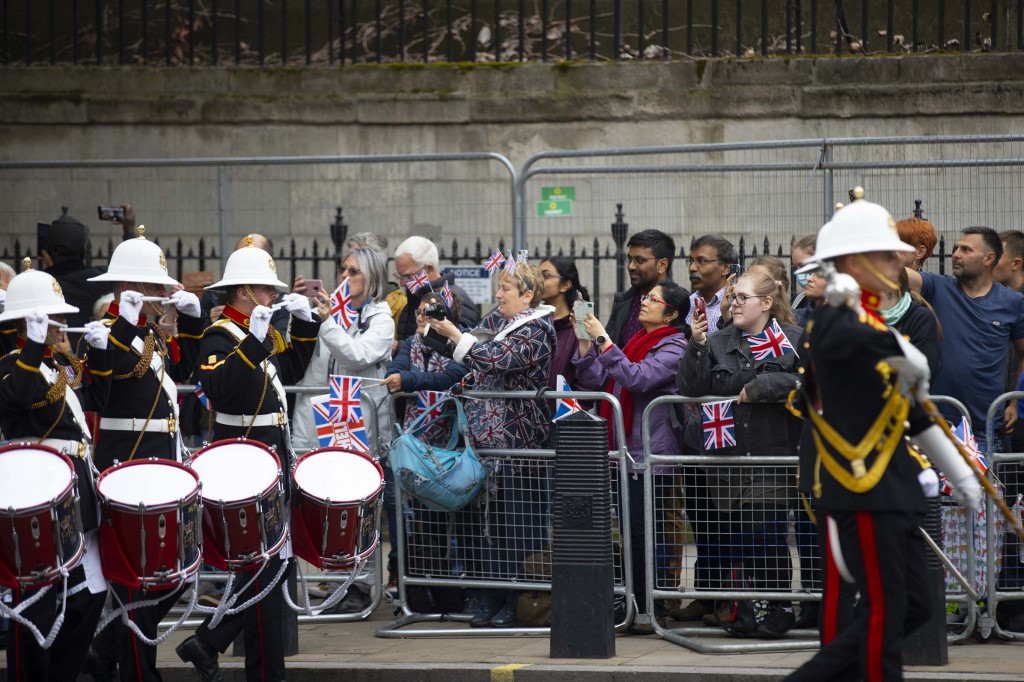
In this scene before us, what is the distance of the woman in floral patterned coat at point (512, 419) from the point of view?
8.34 metres

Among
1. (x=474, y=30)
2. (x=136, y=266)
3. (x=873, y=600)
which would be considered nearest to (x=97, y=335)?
(x=136, y=266)

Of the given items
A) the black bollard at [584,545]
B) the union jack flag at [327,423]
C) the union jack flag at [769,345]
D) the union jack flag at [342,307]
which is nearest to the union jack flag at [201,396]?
the union jack flag at [327,423]

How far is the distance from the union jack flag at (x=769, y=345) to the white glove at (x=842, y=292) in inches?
88.9

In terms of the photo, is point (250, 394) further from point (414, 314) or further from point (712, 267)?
point (712, 267)

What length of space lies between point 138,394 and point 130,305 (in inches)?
18.1

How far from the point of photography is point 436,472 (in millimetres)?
8227

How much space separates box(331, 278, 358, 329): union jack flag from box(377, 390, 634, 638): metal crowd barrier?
2.20 feet

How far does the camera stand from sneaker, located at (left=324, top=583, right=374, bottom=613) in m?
9.12

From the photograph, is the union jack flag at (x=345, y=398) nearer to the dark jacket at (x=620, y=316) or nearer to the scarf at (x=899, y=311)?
the dark jacket at (x=620, y=316)

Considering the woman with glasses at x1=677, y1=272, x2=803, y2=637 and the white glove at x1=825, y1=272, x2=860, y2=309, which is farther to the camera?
the woman with glasses at x1=677, y1=272, x2=803, y2=637

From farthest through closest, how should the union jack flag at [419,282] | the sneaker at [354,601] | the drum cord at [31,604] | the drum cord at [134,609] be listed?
the union jack flag at [419,282] → the sneaker at [354,601] → the drum cord at [134,609] → the drum cord at [31,604]

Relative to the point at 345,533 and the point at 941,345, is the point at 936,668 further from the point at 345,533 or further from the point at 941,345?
the point at 345,533

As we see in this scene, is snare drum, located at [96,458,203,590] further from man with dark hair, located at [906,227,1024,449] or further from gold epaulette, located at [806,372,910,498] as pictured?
man with dark hair, located at [906,227,1024,449]

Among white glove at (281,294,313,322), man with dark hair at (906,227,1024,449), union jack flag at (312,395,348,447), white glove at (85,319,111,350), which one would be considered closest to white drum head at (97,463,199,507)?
white glove at (85,319,111,350)
